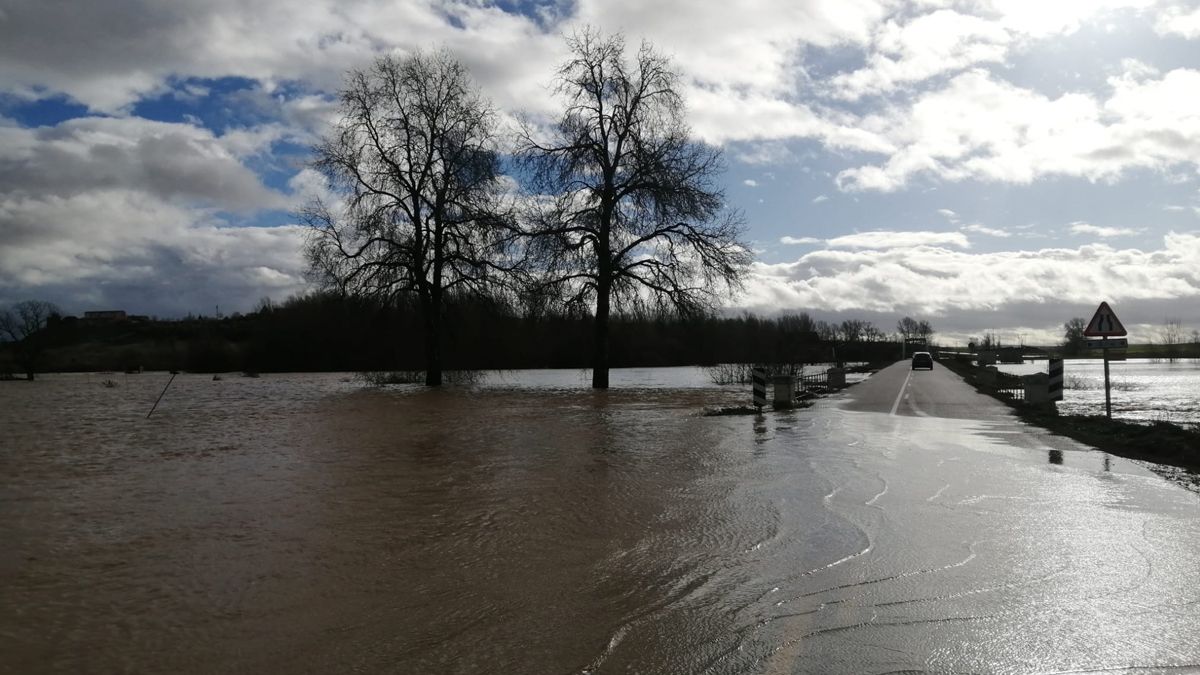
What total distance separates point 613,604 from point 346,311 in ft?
99.9

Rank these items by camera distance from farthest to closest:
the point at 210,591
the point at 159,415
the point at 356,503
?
the point at 159,415
the point at 356,503
the point at 210,591

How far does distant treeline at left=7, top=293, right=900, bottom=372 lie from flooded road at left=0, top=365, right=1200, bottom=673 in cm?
1970

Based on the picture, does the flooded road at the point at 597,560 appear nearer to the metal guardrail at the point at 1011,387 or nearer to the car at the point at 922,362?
the metal guardrail at the point at 1011,387

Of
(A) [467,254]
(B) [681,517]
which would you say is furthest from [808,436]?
(A) [467,254]

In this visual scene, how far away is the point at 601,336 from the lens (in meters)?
32.9

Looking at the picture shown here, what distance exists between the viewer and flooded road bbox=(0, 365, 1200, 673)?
468 centimetres

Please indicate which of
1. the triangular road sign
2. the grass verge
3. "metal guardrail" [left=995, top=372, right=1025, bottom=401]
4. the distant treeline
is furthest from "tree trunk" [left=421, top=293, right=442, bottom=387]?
the triangular road sign

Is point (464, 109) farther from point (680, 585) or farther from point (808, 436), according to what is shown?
point (680, 585)

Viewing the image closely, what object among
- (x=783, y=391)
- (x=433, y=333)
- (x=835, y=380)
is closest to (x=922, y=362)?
(x=835, y=380)

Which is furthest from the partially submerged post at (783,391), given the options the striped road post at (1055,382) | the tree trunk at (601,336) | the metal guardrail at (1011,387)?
the metal guardrail at (1011,387)

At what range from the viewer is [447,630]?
503 cm

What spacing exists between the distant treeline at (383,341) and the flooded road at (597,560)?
19696 millimetres

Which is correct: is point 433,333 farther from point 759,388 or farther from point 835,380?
point 835,380

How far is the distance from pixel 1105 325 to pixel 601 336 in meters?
17.9
